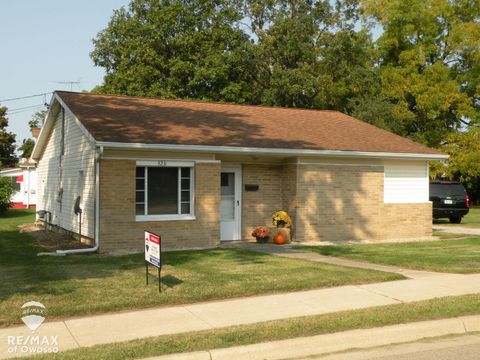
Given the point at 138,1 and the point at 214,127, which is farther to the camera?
the point at 138,1

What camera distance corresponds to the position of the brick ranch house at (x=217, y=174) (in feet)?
46.0

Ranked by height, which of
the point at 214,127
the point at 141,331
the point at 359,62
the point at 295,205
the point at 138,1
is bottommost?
the point at 141,331

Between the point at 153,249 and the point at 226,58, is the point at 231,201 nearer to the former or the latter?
the point at 153,249

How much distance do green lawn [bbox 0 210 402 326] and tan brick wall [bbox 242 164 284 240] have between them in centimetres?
319

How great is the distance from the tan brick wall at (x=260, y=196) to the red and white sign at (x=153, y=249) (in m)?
7.64

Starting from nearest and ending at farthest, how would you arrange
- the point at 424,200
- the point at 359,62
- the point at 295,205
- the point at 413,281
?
1. the point at 413,281
2. the point at 295,205
3. the point at 424,200
4. the point at 359,62

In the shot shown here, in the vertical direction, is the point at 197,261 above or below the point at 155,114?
below

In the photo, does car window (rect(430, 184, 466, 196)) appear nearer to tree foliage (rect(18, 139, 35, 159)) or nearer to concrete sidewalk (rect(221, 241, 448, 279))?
concrete sidewalk (rect(221, 241, 448, 279))

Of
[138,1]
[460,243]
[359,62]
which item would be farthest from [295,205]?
[138,1]

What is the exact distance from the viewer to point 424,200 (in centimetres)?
1867

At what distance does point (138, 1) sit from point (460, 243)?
29663mm

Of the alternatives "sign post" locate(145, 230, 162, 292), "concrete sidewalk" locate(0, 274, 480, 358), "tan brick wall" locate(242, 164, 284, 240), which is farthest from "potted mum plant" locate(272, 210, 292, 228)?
"sign post" locate(145, 230, 162, 292)

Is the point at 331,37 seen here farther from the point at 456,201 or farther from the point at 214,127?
the point at 214,127

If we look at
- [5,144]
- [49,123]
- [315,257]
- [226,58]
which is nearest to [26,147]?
[5,144]
